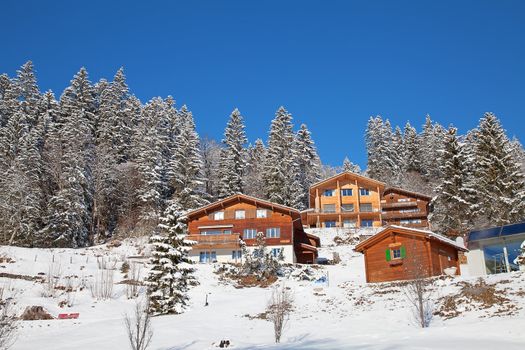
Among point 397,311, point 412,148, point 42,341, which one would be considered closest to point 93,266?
point 42,341

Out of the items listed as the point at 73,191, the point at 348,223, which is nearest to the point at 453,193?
the point at 348,223

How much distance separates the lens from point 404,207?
7019 cm

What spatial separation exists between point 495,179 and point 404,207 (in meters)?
22.8

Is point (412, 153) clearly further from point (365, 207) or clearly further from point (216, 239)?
point (216, 239)

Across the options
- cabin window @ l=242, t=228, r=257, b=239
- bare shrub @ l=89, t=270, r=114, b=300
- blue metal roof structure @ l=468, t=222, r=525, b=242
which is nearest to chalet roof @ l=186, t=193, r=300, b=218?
cabin window @ l=242, t=228, r=257, b=239

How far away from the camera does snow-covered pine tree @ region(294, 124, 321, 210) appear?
74000 millimetres

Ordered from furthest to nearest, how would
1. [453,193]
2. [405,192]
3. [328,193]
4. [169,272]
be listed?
[405,192], [328,193], [453,193], [169,272]

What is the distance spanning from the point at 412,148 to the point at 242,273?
168ft

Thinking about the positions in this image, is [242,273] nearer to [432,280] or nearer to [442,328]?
[432,280]

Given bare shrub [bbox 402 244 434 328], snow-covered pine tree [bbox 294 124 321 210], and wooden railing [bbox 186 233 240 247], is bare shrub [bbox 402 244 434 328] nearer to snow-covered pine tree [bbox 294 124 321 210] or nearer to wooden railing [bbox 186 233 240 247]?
wooden railing [bbox 186 233 240 247]

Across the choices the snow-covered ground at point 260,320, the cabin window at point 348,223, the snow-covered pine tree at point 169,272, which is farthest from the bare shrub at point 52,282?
the cabin window at point 348,223

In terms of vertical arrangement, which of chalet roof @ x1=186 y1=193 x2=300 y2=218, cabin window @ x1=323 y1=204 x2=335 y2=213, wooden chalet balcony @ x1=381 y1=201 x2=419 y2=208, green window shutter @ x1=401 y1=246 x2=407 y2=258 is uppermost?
wooden chalet balcony @ x1=381 y1=201 x2=419 y2=208

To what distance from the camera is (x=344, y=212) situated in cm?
6750

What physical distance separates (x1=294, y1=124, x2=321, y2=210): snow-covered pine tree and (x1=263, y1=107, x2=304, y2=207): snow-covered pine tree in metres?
1.86
